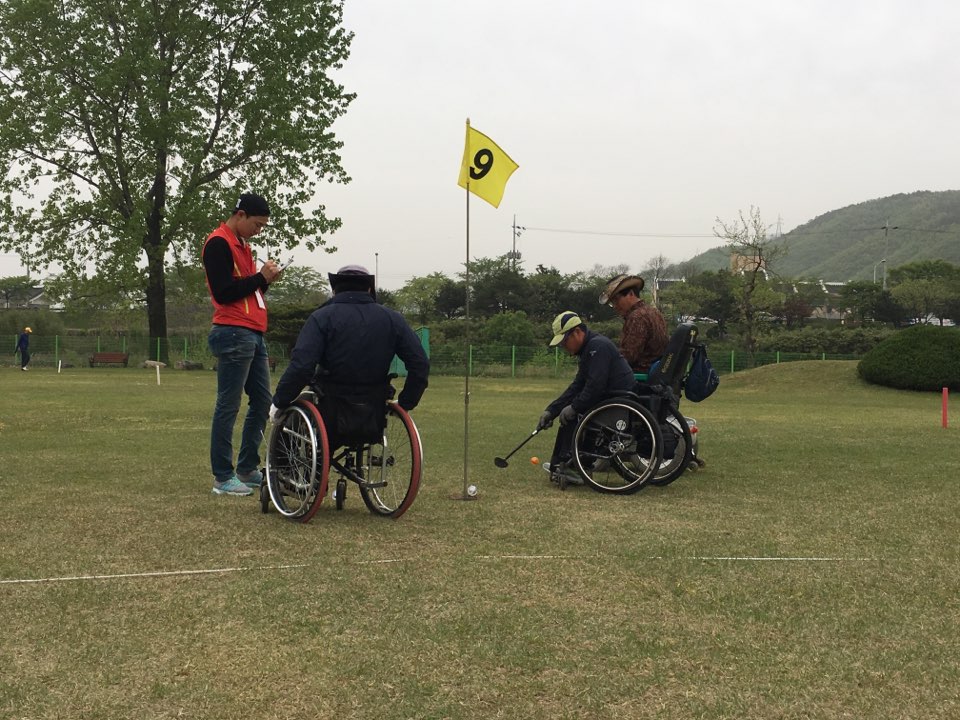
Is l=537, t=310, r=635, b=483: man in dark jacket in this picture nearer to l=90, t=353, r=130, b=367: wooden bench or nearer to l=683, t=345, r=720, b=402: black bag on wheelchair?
l=683, t=345, r=720, b=402: black bag on wheelchair

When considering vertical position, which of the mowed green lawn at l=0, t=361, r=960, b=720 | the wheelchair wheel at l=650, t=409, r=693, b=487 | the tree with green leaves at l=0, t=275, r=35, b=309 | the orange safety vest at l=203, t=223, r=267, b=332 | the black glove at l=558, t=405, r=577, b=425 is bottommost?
the mowed green lawn at l=0, t=361, r=960, b=720

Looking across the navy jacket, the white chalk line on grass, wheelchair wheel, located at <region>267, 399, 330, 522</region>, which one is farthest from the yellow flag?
the white chalk line on grass

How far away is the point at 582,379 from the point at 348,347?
2.34 metres

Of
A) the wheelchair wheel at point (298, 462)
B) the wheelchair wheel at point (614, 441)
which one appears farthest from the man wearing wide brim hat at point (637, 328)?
the wheelchair wheel at point (298, 462)

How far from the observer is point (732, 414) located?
15711 millimetres

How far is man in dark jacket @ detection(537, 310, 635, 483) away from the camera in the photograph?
21.3 feet

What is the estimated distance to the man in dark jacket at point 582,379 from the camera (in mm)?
6496

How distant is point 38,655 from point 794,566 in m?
3.10

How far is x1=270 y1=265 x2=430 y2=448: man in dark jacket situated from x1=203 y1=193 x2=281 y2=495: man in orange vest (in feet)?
2.75

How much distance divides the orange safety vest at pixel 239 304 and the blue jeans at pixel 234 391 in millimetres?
54

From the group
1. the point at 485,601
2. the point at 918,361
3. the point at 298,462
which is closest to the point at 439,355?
the point at 918,361

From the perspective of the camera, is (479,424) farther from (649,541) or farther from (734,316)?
(734,316)

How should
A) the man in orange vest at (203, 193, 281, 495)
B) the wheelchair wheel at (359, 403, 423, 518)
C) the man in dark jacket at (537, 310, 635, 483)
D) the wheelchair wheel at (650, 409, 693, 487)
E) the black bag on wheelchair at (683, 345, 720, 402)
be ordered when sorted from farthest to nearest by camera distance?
1. the black bag on wheelchair at (683, 345, 720, 402)
2. the wheelchair wheel at (650, 409, 693, 487)
3. the man in dark jacket at (537, 310, 635, 483)
4. the man in orange vest at (203, 193, 281, 495)
5. the wheelchair wheel at (359, 403, 423, 518)

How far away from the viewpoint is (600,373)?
21.2ft
